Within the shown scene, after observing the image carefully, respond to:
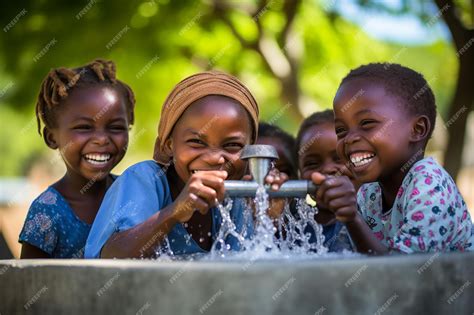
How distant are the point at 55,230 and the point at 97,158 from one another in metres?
0.42

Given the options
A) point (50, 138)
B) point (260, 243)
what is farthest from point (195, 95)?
point (50, 138)

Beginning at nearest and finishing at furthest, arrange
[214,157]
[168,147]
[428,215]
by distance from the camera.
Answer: [428,215], [214,157], [168,147]

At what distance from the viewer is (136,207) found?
250cm

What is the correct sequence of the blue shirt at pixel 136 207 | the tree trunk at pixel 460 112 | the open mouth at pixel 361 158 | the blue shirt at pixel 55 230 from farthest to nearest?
the tree trunk at pixel 460 112
the blue shirt at pixel 55 230
the open mouth at pixel 361 158
the blue shirt at pixel 136 207

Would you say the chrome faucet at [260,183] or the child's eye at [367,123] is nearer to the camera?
the chrome faucet at [260,183]

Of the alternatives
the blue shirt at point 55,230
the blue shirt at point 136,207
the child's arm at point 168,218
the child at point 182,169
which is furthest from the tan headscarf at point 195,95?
the blue shirt at point 55,230

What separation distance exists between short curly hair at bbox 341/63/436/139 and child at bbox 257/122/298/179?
1.08 meters

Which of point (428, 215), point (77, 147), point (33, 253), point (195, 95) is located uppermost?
point (195, 95)

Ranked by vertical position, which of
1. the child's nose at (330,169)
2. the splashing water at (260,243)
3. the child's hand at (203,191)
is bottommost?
the child's nose at (330,169)

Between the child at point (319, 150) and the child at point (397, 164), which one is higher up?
the child at point (397, 164)

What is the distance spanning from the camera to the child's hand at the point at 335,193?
2.13 metres

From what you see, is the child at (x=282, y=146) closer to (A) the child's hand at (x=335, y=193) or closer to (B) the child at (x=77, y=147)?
(B) the child at (x=77, y=147)

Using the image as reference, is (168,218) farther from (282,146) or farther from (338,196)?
(282,146)

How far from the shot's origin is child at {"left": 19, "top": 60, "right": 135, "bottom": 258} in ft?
11.1
